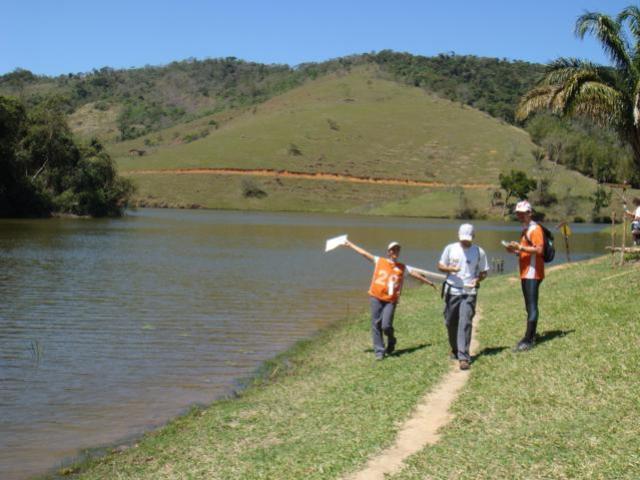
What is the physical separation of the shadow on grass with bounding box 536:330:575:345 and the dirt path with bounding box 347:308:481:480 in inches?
70.4

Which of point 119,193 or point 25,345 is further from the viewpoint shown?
point 119,193

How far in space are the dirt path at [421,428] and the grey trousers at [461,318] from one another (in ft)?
1.12

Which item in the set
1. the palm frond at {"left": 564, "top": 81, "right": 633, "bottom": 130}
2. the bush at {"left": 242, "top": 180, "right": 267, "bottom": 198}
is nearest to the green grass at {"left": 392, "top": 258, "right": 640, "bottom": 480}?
the palm frond at {"left": 564, "top": 81, "right": 633, "bottom": 130}

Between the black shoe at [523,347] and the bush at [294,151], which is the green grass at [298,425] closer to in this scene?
the black shoe at [523,347]

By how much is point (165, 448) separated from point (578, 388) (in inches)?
203

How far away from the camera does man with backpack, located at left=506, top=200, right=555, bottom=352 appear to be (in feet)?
38.2

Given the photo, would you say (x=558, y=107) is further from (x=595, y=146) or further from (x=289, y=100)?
(x=289, y=100)

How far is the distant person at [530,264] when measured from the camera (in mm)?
11664

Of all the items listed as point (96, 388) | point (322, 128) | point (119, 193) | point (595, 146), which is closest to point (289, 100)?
point (322, 128)

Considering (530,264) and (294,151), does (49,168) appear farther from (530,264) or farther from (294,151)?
(530,264)

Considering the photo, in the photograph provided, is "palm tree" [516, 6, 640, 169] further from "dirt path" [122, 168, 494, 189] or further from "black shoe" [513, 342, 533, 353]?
"dirt path" [122, 168, 494, 189]

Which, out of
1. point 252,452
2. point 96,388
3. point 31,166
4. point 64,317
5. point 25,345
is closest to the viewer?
point 252,452

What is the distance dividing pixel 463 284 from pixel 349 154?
125 m

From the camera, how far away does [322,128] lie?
474 ft
